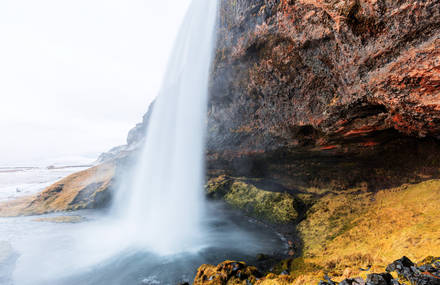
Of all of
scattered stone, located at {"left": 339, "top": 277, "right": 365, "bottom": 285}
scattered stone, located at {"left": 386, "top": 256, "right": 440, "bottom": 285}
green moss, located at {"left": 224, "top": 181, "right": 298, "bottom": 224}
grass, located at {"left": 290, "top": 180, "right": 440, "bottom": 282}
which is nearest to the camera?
scattered stone, located at {"left": 386, "top": 256, "right": 440, "bottom": 285}

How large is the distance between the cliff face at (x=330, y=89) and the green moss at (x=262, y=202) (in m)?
3.00

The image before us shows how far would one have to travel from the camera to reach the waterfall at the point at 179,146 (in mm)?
23906

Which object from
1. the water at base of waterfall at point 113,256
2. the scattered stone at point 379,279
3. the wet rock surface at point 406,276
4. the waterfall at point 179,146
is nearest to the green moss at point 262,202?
the water at base of waterfall at point 113,256

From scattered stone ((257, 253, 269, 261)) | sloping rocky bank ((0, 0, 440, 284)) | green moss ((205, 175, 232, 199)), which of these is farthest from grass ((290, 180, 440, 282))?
green moss ((205, 175, 232, 199))

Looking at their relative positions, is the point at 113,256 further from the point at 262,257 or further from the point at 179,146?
the point at 179,146

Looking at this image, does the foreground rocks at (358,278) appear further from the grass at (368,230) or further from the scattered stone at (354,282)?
the grass at (368,230)

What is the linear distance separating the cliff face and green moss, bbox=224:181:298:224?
3.00 meters

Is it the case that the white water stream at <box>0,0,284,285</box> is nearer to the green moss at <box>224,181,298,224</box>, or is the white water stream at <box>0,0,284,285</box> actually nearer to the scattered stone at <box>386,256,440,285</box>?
the green moss at <box>224,181,298,224</box>

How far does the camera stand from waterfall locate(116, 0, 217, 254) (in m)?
23.9

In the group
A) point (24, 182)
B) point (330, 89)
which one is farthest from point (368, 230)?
point (24, 182)

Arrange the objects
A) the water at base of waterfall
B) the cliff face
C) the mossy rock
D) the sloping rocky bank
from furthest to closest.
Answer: the mossy rock → the water at base of waterfall → the cliff face → the sloping rocky bank

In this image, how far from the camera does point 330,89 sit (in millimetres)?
14156

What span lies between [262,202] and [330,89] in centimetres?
1290

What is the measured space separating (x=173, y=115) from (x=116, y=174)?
625 inches
